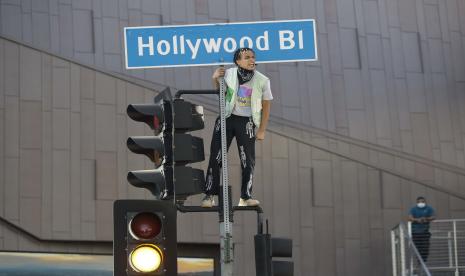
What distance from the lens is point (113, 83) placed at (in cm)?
2355

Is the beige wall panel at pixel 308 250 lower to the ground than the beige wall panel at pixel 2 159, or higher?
lower

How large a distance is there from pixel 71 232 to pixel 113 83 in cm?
328

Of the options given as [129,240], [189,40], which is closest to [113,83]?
[189,40]

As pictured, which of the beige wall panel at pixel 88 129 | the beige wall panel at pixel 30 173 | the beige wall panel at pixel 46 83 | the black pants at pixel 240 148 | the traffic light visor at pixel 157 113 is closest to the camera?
the traffic light visor at pixel 157 113

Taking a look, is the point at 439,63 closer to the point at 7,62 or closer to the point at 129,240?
the point at 7,62

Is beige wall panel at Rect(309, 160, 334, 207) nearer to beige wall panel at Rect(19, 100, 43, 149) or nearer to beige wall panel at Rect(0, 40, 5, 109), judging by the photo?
beige wall panel at Rect(19, 100, 43, 149)

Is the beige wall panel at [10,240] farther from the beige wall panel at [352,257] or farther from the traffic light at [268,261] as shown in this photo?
the traffic light at [268,261]

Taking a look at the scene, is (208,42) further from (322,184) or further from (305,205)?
(322,184)

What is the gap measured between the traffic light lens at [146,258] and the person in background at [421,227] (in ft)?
48.7

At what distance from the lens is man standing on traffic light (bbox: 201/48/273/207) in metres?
10.2

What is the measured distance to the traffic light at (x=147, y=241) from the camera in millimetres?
7125

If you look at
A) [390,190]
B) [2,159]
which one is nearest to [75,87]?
[2,159]

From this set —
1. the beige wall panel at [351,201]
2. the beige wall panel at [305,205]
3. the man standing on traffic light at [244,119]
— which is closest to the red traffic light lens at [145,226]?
the man standing on traffic light at [244,119]

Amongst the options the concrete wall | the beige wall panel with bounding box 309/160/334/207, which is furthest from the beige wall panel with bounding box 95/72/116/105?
the beige wall panel with bounding box 309/160/334/207
